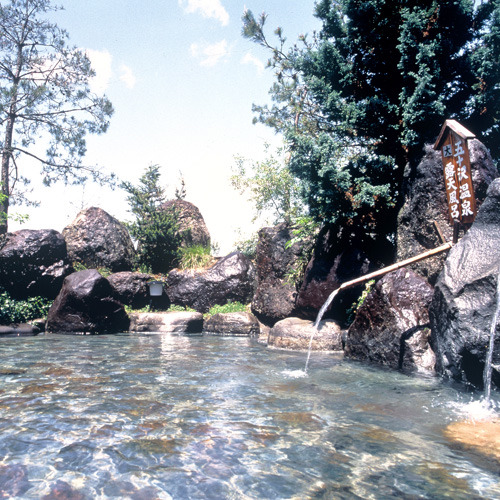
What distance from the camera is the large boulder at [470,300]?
16.3 ft

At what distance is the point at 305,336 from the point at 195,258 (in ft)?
29.2

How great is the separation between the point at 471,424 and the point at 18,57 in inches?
825

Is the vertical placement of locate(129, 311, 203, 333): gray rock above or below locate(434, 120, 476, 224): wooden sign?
below

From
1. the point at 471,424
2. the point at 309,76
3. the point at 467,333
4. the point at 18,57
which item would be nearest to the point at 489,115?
the point at 309,76

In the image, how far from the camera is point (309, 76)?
35.3ft

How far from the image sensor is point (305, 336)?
9.25 meters

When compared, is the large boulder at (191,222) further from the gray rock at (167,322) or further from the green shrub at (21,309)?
the green shrub at (21,309)

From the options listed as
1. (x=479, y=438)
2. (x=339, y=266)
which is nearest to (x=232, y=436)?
(x=479, y=438)

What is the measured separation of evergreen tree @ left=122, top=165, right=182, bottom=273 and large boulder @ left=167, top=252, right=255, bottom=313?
1898 mm

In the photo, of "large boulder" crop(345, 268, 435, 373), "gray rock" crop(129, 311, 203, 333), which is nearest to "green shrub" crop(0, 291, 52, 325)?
"gray rock" crop(129, 311, 203, 333)

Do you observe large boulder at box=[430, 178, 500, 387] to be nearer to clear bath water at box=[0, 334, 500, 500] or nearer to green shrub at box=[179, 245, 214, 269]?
clear bath water at box=[0, 334, 500, 500]

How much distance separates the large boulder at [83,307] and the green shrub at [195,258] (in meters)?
4.54

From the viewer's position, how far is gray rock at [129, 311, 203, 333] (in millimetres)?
13242

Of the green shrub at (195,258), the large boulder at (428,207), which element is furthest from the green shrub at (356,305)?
the green shrub at (195,258)
